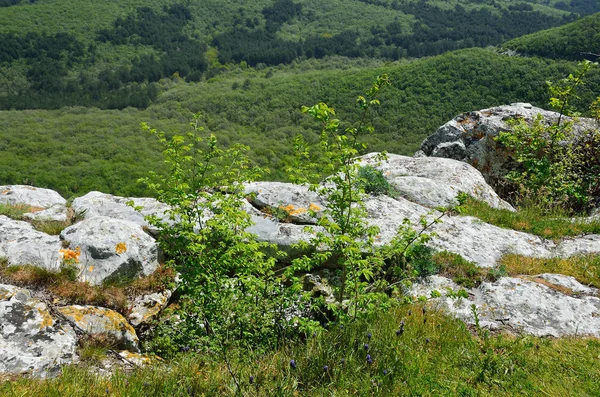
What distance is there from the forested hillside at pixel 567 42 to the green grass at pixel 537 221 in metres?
142

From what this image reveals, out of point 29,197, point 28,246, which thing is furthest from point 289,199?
point 29,197

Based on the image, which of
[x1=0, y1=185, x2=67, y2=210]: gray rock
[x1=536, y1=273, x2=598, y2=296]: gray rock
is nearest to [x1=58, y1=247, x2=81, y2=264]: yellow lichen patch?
[x1=0, y1=185, x2=67, y2=210]: gray rock

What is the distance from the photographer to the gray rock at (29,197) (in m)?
10.3

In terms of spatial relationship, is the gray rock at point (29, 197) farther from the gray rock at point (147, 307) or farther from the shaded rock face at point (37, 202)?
the gray rock at point (147, 307)

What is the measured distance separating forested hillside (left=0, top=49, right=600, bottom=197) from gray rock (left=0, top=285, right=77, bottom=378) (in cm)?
9197

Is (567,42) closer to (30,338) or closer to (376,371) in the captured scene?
(376,371)

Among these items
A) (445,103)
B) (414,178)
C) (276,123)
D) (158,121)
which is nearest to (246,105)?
(276,123)

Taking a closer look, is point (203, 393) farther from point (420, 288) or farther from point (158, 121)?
point (158, 121)

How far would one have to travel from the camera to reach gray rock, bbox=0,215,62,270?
663 centimetres

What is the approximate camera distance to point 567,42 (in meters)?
126

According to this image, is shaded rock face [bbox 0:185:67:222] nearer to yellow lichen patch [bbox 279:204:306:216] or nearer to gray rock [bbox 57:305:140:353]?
gray rock [bbox 57:305:140:353]

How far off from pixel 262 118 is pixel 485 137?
430 ft

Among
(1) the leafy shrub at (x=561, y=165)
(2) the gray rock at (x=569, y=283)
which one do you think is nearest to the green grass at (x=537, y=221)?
(1) the leafy shrub at (x=561, y=165)

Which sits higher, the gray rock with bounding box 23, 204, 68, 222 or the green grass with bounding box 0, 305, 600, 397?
the green grass with bounding box 0, 305, 600, 397
